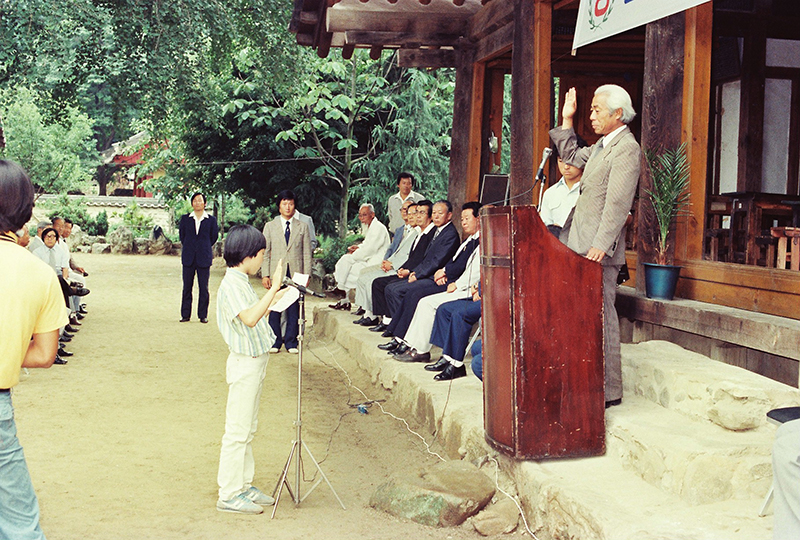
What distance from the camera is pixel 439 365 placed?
22.7 feet

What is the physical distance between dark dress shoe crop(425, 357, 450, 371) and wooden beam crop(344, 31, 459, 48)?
13.8 ft

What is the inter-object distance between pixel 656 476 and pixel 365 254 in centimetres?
779

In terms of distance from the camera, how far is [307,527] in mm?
4121

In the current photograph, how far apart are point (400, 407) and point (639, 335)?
2.24 metres

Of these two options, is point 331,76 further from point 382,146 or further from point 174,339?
point 174,339

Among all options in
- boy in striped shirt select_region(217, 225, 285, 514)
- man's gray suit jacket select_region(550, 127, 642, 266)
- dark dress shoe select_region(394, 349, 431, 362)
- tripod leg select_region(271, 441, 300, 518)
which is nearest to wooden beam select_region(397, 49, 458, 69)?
dark dress shoe select_region(394, 349, 431, 362)

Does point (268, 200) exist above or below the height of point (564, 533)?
above

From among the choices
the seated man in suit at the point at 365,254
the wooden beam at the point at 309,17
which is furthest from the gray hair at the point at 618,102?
the seated man in suit at the point at 365,254

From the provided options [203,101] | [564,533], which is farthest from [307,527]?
[203,101]

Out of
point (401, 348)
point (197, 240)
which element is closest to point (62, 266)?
point (197, 240)

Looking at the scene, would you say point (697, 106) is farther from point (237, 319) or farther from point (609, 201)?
point (237, 319)

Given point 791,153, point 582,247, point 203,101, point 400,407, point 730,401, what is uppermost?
point 203,101

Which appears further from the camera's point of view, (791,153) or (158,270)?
(158,270)

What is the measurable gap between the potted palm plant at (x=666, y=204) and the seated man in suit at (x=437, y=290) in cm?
188
